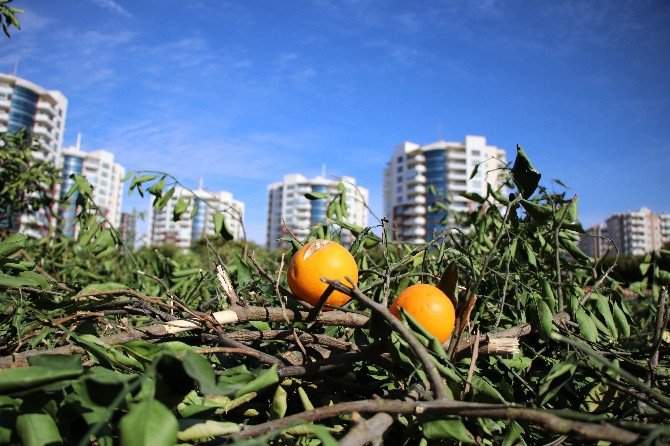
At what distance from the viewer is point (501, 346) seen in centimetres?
89

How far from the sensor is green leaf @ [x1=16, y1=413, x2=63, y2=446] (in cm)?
55

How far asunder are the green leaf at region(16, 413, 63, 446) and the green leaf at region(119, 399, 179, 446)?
0.14 m

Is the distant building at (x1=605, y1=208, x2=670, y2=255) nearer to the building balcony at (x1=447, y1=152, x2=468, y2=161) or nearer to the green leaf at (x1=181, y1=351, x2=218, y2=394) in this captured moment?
the building balcony at (x1=447, y1=152, x2=468, y2=161)

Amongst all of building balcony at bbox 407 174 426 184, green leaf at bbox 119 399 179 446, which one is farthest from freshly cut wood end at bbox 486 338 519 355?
building balcony at bbox 407 174 426 184

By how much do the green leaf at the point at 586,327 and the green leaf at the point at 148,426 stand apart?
1.00 meters

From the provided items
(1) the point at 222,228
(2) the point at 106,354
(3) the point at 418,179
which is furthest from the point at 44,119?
(2) the point at 106,354

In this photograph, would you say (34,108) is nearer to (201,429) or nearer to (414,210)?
(414,210)

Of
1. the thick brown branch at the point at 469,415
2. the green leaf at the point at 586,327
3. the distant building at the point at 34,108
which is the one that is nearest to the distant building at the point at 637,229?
the distant building at the point at 34,108

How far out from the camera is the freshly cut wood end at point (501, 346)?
2.92ft

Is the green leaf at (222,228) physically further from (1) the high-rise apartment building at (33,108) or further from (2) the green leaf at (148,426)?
(1) the high-rise apartment building at (33,108)

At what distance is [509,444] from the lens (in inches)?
28.8

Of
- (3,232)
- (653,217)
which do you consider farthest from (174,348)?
(653,217)

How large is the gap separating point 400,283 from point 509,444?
71 centimetres

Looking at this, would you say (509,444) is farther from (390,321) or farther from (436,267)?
(436,267)
